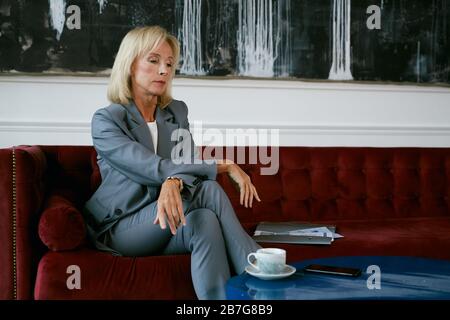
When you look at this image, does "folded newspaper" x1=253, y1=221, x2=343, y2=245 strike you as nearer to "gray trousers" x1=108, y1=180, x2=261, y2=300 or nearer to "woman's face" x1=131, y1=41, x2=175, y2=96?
"gray trousers" x1=108, y1=180, x2=261, y2=300

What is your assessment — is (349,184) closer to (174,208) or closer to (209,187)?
(209,187)

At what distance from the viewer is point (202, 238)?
5.31ft

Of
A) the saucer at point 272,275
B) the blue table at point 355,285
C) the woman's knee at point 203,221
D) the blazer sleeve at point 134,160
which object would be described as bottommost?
the blue table at point 355,285

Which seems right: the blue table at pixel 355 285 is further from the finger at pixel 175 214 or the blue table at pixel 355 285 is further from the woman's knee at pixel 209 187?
the woman's knee at pixel 209 187

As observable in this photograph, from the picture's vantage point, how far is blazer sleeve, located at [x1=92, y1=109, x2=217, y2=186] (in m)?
1.77

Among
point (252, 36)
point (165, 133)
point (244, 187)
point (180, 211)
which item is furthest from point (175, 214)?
point (252, 36)

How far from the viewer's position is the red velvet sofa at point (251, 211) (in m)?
1.74

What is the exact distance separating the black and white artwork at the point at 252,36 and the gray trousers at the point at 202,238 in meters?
1.19

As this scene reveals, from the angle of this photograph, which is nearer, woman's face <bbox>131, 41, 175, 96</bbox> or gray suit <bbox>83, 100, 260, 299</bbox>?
gray suit <bbox>83, 100, 260, 299</bbox>

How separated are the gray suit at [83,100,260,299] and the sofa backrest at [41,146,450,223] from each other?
0.71 metres

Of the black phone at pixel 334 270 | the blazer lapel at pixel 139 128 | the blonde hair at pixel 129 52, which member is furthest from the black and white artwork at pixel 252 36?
the black phone at pixel 334 270

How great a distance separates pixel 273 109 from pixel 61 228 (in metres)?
1.49

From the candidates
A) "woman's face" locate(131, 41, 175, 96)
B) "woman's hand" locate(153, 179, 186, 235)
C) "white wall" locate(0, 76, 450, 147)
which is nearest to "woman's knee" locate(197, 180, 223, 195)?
"woman's hand" locate(153, 179, 186, 235)
